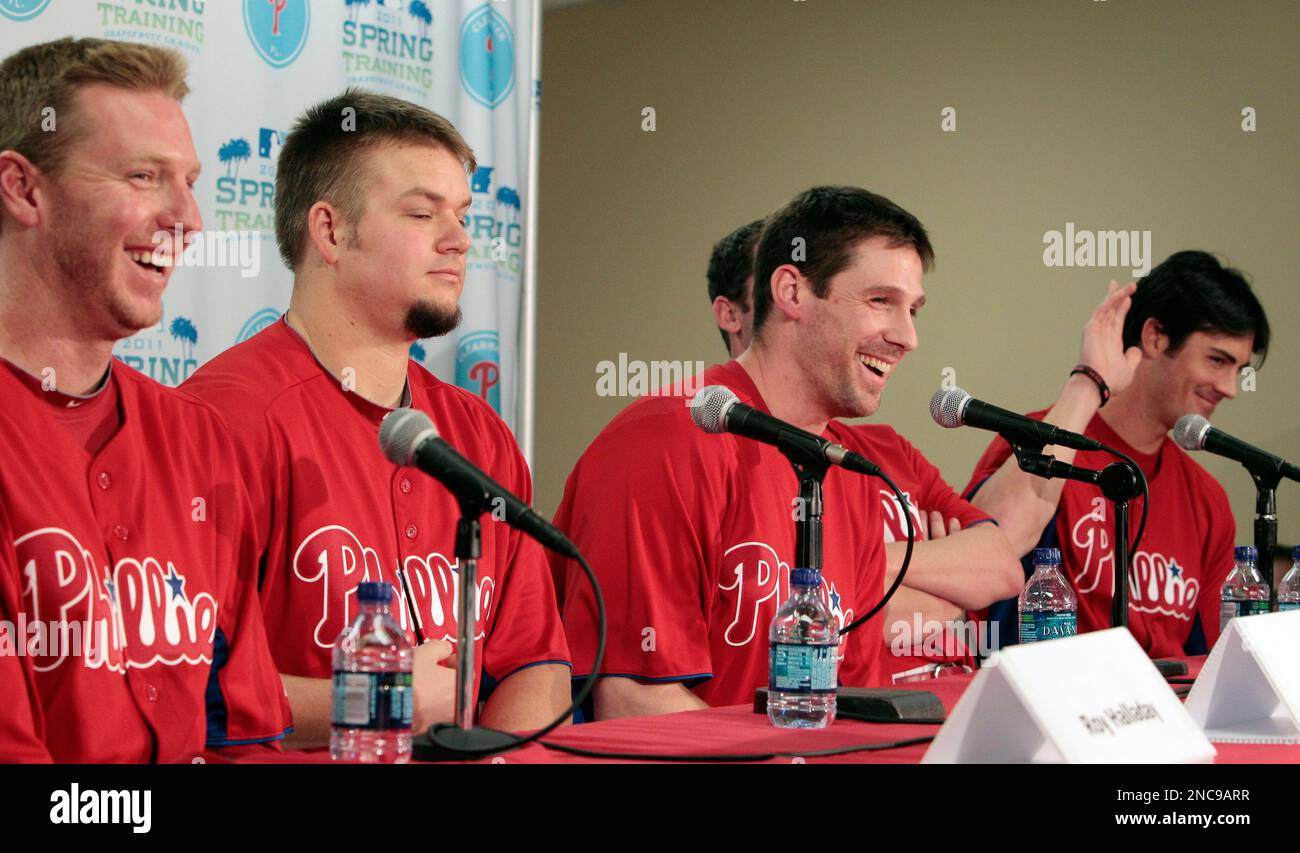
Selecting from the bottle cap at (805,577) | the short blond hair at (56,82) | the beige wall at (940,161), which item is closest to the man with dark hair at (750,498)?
the bottle cap at (805,577)

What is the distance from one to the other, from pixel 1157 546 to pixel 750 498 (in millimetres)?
1446

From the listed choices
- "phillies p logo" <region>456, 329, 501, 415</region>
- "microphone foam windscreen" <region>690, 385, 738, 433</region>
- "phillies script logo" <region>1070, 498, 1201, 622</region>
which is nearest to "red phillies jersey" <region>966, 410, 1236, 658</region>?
"phillies script logo" <region>1070, 498, 1201, 622</region>

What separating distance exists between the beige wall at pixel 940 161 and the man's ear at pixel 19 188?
3108 millimetres

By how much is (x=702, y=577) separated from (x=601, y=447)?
0.95 ft

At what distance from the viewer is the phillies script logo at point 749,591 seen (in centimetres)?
232

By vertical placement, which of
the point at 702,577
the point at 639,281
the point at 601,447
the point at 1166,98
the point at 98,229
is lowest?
the point at 702,577

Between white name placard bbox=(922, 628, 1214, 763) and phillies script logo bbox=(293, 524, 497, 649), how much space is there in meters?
0.79

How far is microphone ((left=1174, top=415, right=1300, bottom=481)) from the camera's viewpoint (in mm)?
2500

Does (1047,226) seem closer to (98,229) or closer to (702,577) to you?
(702,577)

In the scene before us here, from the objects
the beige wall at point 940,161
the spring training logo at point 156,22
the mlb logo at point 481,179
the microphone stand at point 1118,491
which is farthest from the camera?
the beige wall at point 940,161

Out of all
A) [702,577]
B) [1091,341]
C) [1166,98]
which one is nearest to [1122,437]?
[1091,341]

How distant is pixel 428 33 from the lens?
2777mm

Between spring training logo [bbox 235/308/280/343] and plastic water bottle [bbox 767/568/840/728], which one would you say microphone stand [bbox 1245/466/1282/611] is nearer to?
plastic water bottle [bbox 767/568/840/728]

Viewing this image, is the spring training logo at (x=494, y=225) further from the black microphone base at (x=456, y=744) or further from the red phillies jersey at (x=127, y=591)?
the black microphone base at (x=456, y=744)
